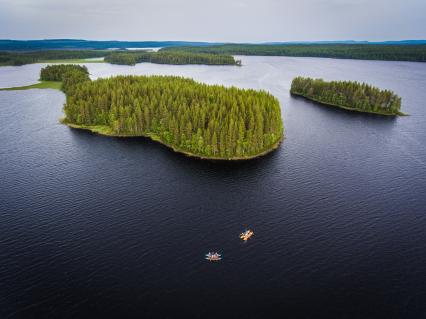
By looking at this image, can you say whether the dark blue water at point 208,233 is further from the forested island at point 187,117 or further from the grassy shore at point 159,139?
the forested island at point 187,117

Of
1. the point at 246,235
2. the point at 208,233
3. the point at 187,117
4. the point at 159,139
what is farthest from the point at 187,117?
the point at 246,235

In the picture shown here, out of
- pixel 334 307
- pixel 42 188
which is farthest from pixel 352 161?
pixel 42 188

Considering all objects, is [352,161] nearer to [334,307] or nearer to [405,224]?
[405,224]

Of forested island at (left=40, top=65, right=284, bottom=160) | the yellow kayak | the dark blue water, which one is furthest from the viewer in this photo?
forested island at (left=40, top=65, right=284, bottom=160)

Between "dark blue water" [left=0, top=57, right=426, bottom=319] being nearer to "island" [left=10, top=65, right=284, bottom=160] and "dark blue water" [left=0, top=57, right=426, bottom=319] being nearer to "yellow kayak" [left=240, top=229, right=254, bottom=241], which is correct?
"yellow kayak" [left=240, top=229, right=254, bottom=241]

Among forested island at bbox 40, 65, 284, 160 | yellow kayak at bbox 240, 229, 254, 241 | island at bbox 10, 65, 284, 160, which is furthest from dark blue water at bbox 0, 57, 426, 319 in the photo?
island at bbox 10, 65, 284, 160

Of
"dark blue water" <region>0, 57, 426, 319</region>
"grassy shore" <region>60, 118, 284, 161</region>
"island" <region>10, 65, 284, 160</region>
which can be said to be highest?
"island" <region>10, 65, 284, 160</region>

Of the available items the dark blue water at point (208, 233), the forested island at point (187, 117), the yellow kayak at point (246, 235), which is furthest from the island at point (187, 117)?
the yellow kayak at point (246, 235)

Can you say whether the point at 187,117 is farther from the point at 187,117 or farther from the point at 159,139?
the point at 159,139
